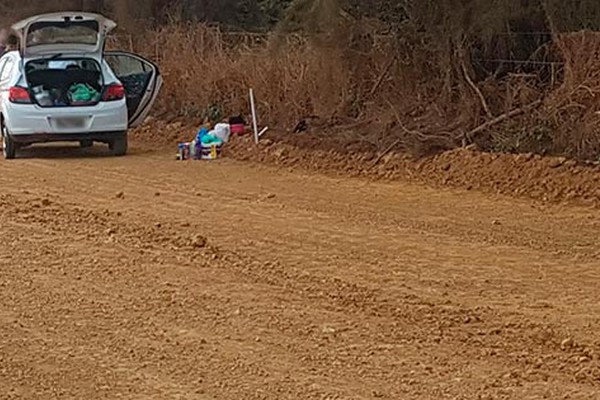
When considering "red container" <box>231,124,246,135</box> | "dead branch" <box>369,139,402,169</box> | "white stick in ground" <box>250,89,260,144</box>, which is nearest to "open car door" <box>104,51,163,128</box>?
"red container" <box>231,124,246,135</box>

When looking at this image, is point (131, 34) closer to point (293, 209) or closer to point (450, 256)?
point (293, 209)

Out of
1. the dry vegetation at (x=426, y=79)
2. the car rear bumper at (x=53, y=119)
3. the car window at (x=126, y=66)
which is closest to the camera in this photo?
the dry vegetation at (x=426, y=79)

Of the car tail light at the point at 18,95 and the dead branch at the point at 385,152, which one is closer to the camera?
the dead branch at the point at 385,152

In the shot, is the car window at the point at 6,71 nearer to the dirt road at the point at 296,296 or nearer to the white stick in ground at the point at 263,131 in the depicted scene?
the white stick in ground at the point at 263,131

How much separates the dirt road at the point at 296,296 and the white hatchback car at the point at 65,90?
4392 mm

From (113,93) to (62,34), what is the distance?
140 cm

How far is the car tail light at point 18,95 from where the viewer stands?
17547mm

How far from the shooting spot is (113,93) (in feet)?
59.0

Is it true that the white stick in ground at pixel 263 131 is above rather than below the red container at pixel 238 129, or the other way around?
above

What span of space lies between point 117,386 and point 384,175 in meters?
9.14

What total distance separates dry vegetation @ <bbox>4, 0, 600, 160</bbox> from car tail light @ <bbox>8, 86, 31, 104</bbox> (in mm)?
3938

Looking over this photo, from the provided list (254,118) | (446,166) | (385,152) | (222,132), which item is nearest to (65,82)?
(222,132)

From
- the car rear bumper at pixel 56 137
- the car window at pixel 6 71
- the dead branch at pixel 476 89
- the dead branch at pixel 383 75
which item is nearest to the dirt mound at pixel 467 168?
the dead branch at pixel 476 89

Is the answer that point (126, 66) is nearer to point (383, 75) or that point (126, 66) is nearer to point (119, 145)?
point (119, 145)
